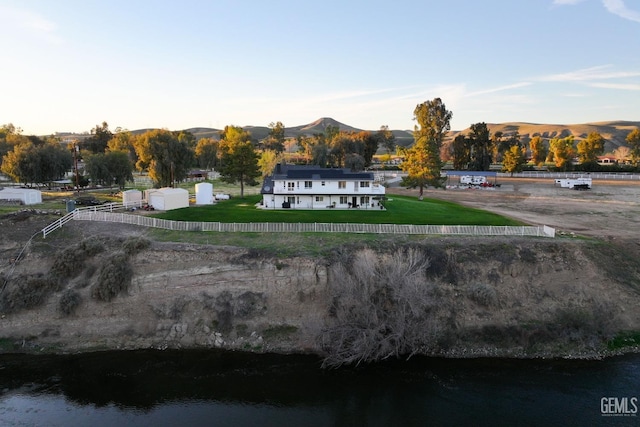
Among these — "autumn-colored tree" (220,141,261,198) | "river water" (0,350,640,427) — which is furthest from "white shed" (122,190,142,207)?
"river water" (0,350,640,427)

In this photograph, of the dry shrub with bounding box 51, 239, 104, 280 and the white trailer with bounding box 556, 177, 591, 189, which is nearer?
the dry shrub with bounding box 51, 239, 104, 280

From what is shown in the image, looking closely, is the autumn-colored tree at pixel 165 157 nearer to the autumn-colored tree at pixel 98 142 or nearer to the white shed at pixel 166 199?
the white shed at pixel 166 199

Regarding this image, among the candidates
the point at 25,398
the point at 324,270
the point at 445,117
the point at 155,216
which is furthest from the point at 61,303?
the point at 445,117

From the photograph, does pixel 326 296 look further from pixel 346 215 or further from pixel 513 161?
pixel 513 161

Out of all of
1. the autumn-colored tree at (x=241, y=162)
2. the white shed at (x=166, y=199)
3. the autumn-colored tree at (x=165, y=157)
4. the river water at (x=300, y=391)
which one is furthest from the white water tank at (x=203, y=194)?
the river water at (x=300, y=391)

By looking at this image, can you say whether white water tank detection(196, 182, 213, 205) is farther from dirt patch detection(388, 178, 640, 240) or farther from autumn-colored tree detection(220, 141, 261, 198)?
dirt patch detection(388, 178, 640, 240)
